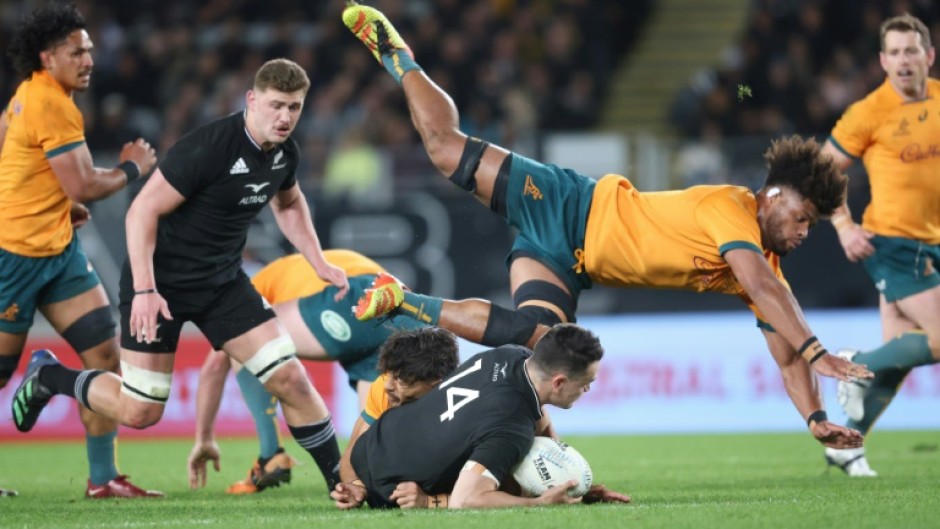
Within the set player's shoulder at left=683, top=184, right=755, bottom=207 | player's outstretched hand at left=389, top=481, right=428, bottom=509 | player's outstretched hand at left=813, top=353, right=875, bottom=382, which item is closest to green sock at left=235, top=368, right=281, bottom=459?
player's outstretched hand at left=389, top=481, right=428, bottom=509

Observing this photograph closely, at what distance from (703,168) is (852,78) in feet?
9.12

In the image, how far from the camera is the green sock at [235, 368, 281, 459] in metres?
8.20

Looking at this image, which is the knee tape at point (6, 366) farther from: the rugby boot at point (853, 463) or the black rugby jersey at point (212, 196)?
the rugby boot at point (853, 463)

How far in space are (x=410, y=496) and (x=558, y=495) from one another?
650 millimetres

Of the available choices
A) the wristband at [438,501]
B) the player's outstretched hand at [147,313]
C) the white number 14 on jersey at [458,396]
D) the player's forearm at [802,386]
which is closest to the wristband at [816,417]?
the player's forearm at [802,386]

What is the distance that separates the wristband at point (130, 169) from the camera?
780cm

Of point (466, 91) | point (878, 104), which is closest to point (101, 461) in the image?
point (878, 104)

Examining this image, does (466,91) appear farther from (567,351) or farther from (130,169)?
(567,351)

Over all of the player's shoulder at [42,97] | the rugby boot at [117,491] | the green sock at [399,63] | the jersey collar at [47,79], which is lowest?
the rugby boot at [117,491]

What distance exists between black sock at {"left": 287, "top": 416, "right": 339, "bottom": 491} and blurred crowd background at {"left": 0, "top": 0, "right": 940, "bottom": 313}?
6.17m

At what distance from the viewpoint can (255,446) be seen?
11766mm

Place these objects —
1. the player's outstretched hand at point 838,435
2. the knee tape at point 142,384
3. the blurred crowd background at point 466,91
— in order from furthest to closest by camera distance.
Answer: the blurred crowd background at point 466,91
the knee tape at point 142,384
the player's outstretched hand at point 838,435

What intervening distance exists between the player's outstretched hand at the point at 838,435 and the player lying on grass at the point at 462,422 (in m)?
0.96

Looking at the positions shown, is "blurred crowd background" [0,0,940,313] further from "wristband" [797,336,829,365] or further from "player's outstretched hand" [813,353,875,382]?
"player's outstretched hand" [813,353,875,382]
